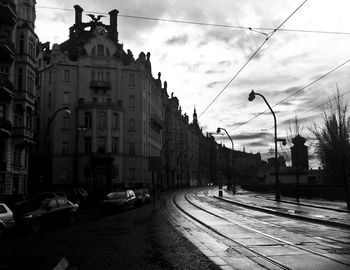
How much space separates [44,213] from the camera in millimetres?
18766

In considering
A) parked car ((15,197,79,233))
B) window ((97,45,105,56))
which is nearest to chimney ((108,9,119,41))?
window ((97,45,105,56))

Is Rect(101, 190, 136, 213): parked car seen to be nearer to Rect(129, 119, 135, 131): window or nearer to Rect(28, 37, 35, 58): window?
Rect(28, 37, 35, 58): window

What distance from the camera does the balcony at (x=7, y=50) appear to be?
34375mm

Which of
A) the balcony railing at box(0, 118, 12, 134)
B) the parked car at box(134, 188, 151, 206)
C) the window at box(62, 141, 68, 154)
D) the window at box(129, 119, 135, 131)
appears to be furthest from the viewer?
the window at box(129, 119, 135, 131)

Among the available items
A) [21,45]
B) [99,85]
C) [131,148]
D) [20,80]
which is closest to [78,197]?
[20,80]

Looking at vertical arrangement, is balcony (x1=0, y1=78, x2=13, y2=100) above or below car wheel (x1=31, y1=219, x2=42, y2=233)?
above

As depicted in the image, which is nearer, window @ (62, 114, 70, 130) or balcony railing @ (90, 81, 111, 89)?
window @ (62, 114, 70, 130)

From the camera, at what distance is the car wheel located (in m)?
17.9

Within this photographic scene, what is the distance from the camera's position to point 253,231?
16266mm

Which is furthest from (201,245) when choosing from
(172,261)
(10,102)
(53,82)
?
(53,82)

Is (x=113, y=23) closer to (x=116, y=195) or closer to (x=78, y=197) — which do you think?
(x=78, y=197)

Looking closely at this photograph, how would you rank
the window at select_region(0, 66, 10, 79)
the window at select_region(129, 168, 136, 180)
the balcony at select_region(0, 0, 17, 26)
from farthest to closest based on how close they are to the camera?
the window at select_region(129, 168, 136, 180) → the window at select_region(0, 66, 10, 79) → the balcony at select_region(0, 0, 17, 26)

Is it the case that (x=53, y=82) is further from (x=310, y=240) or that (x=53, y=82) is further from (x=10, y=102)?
(x=310, y=240)

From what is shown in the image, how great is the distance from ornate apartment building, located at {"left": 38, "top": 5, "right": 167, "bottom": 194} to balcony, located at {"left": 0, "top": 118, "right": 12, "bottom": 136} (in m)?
26.3
